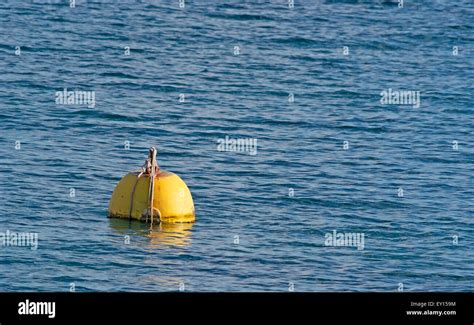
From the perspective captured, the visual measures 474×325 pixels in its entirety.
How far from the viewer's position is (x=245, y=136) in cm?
4622

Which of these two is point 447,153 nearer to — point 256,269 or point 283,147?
point 283,147

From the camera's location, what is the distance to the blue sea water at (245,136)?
28.6m

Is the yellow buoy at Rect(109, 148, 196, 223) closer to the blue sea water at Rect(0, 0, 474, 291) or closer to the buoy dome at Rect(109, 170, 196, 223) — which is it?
the buoy dome at Rect(109, 170, 196, 223)

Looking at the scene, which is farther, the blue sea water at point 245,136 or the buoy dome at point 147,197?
the buoy dome at point 147,197

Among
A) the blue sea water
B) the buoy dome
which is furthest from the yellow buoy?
the blue sea water

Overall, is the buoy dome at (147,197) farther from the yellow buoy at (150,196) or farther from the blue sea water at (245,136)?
the blue sea water at (245,136)

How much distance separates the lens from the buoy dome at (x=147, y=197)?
29.8 metres

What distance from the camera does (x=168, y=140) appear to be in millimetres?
44625

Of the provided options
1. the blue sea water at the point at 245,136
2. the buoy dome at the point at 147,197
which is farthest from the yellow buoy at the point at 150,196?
the blue sea water at the point at 245,136

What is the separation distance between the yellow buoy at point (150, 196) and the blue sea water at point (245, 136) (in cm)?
37

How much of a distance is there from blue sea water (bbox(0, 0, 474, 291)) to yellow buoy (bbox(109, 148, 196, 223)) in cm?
37

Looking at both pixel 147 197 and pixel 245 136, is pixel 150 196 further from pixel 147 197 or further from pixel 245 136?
pixel 245 136

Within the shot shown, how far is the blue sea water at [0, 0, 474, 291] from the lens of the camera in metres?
28.6
